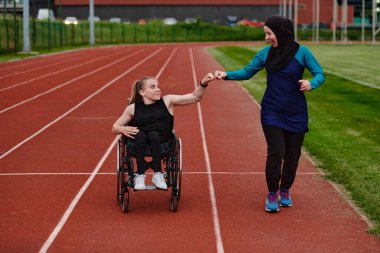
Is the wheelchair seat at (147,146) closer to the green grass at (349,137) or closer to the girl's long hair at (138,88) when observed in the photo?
the girl's long hair at (138,88)

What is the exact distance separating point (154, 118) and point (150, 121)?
1.8 inches

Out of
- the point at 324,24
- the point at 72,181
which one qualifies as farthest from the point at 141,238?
the point at 324,24

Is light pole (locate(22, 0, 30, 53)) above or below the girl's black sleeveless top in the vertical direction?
above

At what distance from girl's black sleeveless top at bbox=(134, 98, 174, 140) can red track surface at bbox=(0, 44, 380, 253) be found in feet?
2.63

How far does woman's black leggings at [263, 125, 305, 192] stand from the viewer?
300 inches

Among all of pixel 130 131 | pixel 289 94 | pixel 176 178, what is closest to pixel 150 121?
pixel 130 131

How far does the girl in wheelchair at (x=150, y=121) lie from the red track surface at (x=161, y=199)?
470 mm

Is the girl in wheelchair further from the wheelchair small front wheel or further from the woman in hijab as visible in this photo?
the woman in hijab

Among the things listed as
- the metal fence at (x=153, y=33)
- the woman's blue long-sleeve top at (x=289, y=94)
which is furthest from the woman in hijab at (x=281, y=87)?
the metal fence at (x=153, y=33)

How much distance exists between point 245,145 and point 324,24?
93.3 metres

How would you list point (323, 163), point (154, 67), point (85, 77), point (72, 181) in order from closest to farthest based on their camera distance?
1. point (72, 181)
2. point (323, 163)
3. point (85, 77)
4. point (154, 67)

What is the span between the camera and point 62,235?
271 inches

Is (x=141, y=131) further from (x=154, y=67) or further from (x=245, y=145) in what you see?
(x=154, y=67)

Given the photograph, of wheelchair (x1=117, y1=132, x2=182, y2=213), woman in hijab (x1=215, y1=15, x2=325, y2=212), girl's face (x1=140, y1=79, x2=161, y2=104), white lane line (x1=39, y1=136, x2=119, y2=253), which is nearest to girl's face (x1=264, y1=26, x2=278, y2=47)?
woman in hijab (x1=215, y1=15, x2=325, y2=212)
